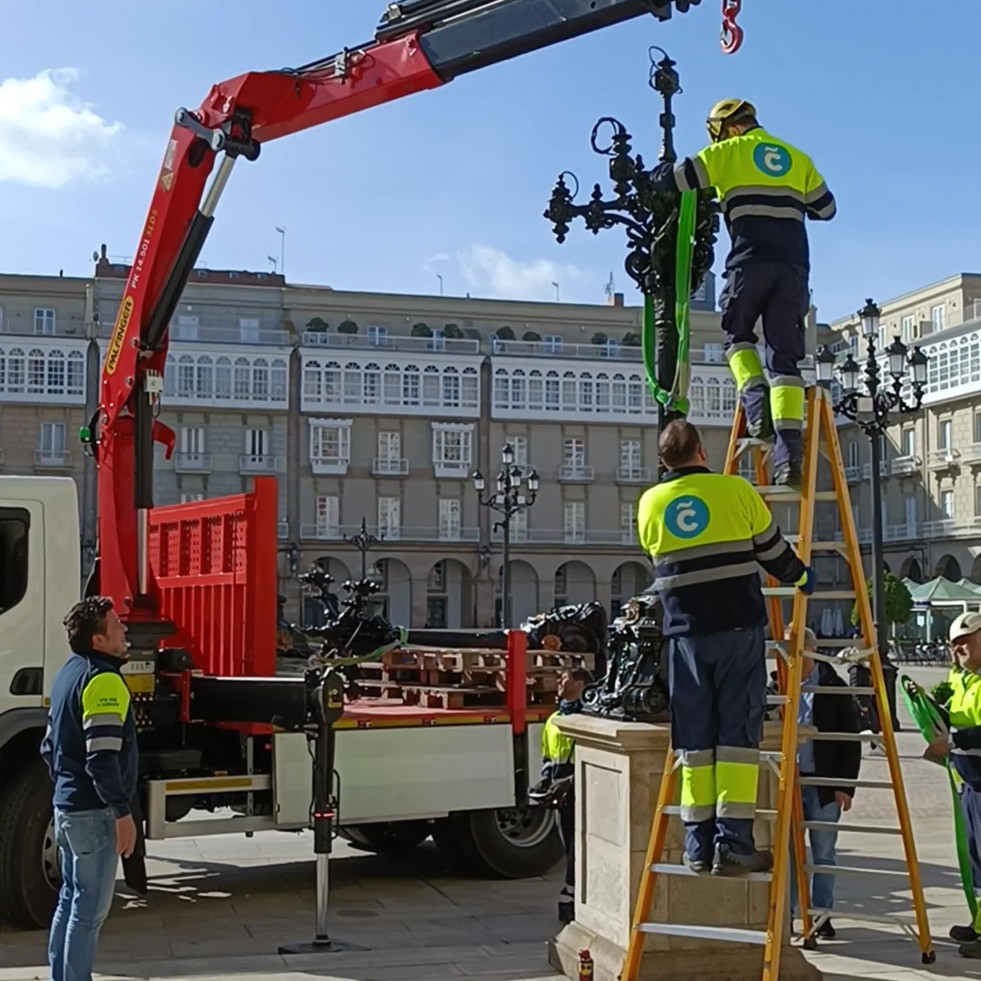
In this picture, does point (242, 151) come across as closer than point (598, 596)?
Yes

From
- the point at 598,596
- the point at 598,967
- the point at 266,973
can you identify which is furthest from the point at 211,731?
the point at 598,596

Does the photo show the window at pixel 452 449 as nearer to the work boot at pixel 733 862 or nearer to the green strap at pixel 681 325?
the green strap at pixel 681 325

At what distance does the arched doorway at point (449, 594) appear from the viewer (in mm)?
71438

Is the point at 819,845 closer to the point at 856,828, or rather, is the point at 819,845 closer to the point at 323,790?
the point at 856,828

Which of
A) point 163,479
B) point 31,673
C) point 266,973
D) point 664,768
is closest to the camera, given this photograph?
point 664,768

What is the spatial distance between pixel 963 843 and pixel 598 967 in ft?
8.20

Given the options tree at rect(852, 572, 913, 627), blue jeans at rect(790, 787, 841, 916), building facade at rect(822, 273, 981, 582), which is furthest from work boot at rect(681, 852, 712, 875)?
building facade at rect(822, 273, 981, 582)

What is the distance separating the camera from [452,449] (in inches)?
2793

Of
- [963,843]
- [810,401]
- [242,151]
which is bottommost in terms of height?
[963,843]

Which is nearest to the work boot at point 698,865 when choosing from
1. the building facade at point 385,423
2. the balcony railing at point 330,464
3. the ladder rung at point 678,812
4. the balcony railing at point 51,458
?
the ladder rung at point 678,812

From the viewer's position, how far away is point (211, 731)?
32.3 ft

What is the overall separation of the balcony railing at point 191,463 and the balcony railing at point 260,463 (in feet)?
5.50

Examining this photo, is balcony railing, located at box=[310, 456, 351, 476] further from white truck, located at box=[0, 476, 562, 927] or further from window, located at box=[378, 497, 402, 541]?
white truck, located at box=[0, 476, 562, 927]

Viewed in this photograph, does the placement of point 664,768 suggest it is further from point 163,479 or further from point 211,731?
point 163,479
